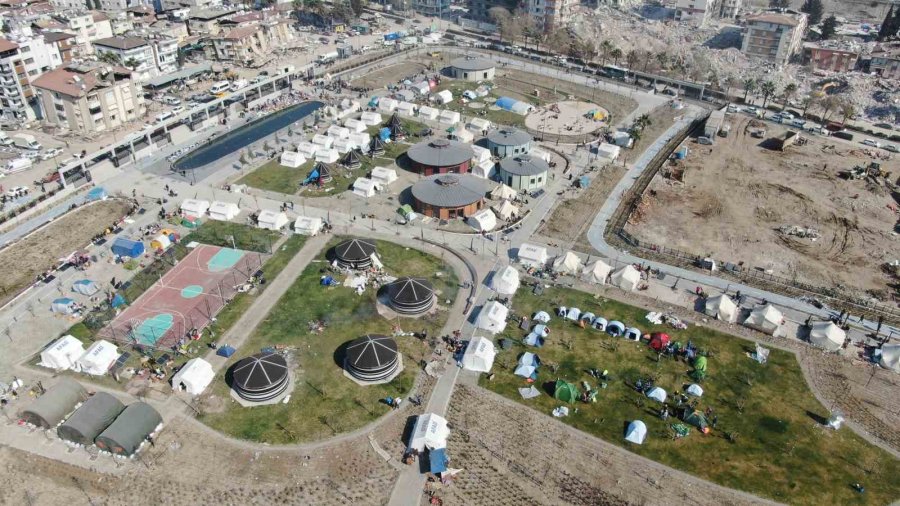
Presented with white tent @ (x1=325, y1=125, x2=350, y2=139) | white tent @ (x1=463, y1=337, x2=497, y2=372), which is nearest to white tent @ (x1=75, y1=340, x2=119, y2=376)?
white tent @ (x1=463, y1=337, x2=497, y2=372)

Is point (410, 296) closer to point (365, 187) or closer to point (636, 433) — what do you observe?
point (636, 433)

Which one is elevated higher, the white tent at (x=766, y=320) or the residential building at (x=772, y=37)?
the residential building at (x=772, y=37)

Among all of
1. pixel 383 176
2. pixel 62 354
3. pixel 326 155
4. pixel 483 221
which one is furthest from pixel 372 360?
pixel 326 155

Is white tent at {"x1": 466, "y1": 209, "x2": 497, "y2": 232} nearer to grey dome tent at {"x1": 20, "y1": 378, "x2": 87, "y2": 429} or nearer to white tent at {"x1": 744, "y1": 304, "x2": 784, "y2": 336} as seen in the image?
white tent at {"x1": 744, "y1": 304, "x2": 784, "y2": 336}

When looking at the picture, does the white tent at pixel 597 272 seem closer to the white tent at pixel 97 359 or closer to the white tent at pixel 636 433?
the white tent at pixel 636 433

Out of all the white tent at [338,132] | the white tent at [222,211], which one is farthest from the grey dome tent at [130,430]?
the white tent at [338,132]

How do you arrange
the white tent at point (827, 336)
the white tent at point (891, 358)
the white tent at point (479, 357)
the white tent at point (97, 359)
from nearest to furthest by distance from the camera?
the white tent at point (97, 359) < the white tent at point (479, 357) < the white tent at point (891, 358) < the white tent at point (827, 336)
